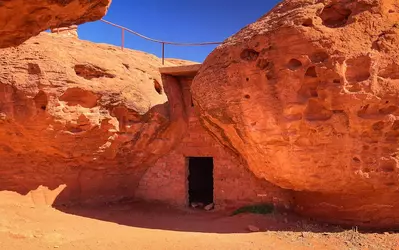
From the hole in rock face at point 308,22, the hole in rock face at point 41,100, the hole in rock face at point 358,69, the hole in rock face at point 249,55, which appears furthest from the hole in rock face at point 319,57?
the hole in rock face at point 41,100

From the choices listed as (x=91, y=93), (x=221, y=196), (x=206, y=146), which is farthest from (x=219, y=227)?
(x=91, y=93)

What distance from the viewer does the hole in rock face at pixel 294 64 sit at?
6.15 meters

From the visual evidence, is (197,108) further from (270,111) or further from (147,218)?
(147,218)

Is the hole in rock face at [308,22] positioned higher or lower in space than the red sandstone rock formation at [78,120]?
higher

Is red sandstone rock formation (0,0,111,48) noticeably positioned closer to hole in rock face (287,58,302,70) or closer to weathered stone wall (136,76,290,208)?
hole in rock face (287,58,302,70)

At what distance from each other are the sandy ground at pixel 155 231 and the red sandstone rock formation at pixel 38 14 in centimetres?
402

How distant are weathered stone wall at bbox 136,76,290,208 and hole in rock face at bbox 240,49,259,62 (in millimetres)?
2791

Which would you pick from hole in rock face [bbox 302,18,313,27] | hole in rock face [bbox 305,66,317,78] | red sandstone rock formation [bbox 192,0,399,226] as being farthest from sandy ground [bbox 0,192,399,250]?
hole in rock face [bbox 302,18,313,27]

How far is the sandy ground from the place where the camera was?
19.0 ft

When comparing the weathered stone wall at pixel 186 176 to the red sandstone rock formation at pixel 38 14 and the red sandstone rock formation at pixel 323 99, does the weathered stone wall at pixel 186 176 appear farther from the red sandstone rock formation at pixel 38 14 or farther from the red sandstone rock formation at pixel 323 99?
the red sandstone rock formation at pixel 38 14

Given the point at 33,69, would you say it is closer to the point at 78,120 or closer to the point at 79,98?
the point at 79,98

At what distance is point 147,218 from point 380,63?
6.13 metres

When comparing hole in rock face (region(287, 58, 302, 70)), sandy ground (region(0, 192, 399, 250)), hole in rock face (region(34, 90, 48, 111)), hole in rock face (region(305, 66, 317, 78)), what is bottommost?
sandy ground (region(0, 192, 399, 250))

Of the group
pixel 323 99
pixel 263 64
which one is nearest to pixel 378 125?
pixel 323 99
